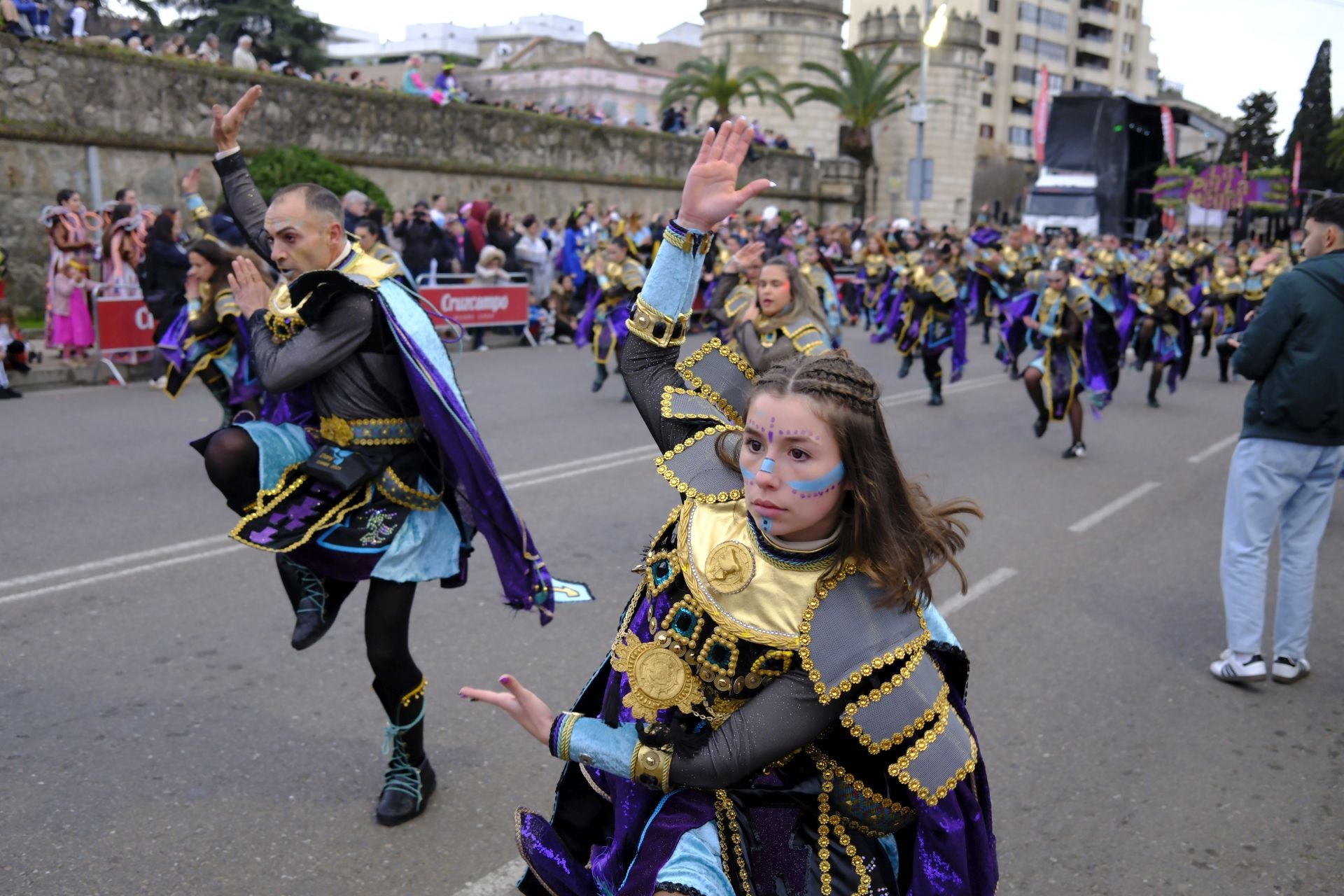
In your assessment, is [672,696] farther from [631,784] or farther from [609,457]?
[609,457]

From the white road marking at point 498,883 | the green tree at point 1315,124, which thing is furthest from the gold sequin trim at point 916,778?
the green tree at point 1315,124

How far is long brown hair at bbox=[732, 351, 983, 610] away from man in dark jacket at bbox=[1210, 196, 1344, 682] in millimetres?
3380

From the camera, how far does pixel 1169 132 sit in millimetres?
35312

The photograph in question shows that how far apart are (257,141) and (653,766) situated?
19419 mm

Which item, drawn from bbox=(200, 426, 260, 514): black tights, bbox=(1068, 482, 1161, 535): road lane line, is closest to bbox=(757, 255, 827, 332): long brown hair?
bbox=(1068, 482, 1161, 535): road lane line

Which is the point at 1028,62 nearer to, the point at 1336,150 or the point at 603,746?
the point at 1336,150

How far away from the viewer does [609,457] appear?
30.9 ft

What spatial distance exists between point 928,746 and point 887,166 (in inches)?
2084

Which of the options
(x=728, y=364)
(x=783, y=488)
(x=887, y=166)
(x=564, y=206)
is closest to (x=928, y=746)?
(x=783, y=488)

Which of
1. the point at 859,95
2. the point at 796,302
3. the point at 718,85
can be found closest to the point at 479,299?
the point at 796,302

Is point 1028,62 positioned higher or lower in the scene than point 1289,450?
higher

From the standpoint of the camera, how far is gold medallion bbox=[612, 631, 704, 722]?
2148 mm

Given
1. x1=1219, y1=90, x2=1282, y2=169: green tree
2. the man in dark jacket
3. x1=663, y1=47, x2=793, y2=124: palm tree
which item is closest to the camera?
the man in dark jacket

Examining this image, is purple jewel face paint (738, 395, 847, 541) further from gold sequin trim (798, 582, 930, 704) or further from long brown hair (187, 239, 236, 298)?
long brown hair (187, 239, 236, 298)
